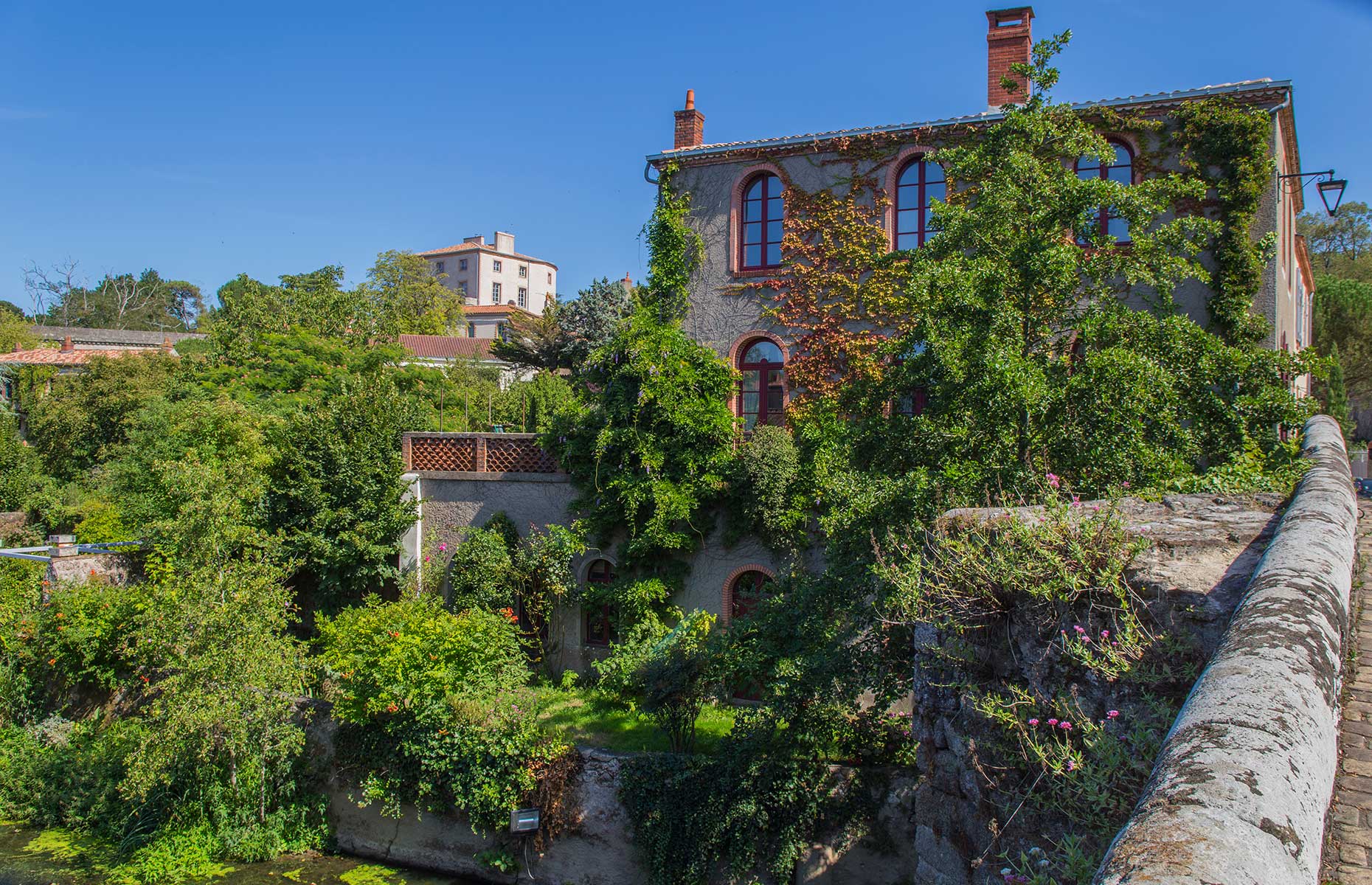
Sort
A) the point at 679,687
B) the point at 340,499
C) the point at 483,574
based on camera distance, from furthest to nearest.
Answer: the point at 340,499
the point at 483,574
the point at 679,687

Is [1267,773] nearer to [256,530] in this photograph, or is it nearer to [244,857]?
[244,857]

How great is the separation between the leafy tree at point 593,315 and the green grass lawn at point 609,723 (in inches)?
662

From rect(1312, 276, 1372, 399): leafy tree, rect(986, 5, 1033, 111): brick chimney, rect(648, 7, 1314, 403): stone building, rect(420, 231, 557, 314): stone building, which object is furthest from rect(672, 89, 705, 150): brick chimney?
rect(420, 231, 557, 314): stone building

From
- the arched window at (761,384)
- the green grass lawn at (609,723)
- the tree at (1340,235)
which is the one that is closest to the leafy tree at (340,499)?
the green grass lawn at (609,723)

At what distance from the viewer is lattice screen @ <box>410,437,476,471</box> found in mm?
17766

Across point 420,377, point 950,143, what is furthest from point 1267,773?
point 420,377

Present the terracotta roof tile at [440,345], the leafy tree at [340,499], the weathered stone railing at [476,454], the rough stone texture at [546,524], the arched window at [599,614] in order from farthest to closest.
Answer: the terracotta roof tile at [440,345], the weathered stone railing at [476,454], the leafy tree at [340,499], the arched window at [599,614], the rough stone texture at [546,524]

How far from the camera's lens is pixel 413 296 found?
57031 mm

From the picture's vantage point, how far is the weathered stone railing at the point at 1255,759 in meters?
2.01

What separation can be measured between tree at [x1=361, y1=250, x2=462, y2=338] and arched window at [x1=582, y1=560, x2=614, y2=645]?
3857cm

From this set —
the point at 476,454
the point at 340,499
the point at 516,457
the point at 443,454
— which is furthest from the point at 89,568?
the point at 516,457

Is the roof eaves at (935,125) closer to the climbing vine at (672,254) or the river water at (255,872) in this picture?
the climbing vine at (672,254)

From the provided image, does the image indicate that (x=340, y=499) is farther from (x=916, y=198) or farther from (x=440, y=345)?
(x=440, y=345)

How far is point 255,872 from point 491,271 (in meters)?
71.8
